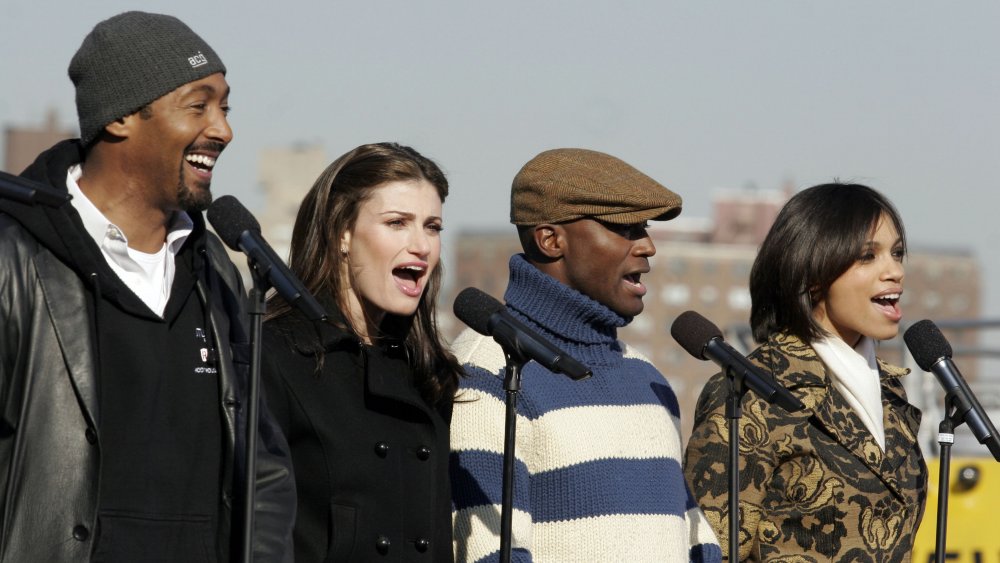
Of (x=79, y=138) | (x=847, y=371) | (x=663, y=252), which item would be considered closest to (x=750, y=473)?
(x=847, y=371)

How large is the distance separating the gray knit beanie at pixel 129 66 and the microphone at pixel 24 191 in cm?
75

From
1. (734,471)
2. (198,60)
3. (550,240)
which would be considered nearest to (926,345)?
(734,471)

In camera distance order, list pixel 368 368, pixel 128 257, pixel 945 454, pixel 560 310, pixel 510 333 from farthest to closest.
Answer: pixel 560 310 → pixel 945 454 → pixel 368 368 → pixel 510 333 → pixel 128 257

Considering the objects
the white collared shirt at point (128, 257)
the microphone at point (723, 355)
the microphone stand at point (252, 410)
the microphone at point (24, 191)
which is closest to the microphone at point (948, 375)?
the microphone at point (723, 355)

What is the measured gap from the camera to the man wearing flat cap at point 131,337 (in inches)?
148

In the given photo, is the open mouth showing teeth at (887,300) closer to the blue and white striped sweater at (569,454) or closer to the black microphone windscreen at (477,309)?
the blue and white striped sweater at (569,454)

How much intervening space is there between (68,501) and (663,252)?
111603 millimetres

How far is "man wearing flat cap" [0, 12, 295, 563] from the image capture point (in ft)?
12.3

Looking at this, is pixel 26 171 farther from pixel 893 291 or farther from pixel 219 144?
pixel 893 291

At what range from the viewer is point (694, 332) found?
15.8 ft

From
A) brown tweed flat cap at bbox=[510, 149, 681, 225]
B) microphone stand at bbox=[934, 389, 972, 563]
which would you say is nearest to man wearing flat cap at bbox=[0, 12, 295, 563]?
brown tweed flat cap at bbox=[510, 149, 681, 225]

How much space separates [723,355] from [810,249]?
115 cm

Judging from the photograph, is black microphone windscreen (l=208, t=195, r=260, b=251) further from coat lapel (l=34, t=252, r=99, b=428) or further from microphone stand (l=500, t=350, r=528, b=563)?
microphone stand (l=500, t=350, r=528, b=563)

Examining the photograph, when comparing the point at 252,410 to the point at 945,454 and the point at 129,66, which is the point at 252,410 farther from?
the point at 945,454
